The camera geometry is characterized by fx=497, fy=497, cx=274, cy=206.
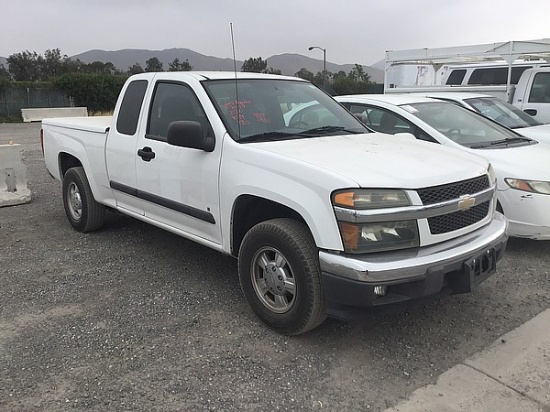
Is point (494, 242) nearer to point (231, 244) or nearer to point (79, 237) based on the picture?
point (231, 244)

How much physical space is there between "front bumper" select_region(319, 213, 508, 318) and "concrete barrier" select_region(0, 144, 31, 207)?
19.1ft

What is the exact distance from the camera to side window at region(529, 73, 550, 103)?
9.50m

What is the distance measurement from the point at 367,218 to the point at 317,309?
697mm

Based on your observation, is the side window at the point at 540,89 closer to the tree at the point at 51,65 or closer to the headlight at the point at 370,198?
the headlight at the point at 370,198

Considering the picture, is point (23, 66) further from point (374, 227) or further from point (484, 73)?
point (374, 227)

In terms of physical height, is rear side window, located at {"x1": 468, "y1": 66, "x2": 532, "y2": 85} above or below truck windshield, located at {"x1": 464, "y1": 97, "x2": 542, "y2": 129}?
above

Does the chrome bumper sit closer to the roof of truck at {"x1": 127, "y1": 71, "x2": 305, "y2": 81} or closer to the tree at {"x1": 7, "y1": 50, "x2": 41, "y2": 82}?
the roof of truck at {"x1": 127, "y1": 71, "x2": 305, "y2": 81}

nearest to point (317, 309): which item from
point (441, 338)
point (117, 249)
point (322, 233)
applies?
point (322, 233)

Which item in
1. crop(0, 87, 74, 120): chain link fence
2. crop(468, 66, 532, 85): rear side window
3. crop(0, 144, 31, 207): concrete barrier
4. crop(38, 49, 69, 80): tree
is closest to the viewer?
crop(0, 144, 31, 207): concrete barrier

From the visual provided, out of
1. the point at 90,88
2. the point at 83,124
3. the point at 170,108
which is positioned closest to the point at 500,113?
the point at 170,108

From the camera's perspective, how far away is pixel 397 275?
2895 mm

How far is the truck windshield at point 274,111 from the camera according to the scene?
3.90 m

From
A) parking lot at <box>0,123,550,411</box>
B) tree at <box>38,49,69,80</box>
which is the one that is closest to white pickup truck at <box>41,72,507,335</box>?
parking lot at <box>0,123,550,411</box>

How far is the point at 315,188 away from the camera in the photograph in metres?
3.07
